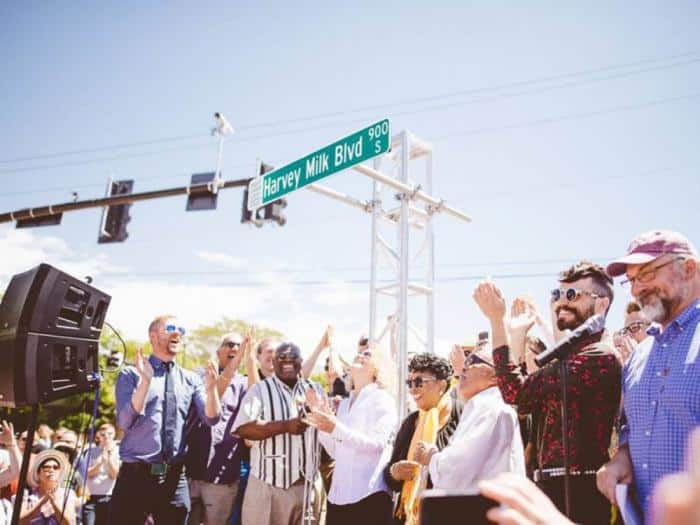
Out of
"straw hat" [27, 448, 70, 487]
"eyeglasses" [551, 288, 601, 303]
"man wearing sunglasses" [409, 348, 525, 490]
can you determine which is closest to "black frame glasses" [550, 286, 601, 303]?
"eyeglasses" [551, 288, 601, 303]

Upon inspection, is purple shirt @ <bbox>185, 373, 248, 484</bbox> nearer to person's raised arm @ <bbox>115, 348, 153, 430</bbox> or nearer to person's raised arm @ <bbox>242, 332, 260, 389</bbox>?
person's raised arm @ <bbox>242, 332, 260, 389</bbox>

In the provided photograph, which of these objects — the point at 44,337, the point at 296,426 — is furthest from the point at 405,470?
the point at 44,337

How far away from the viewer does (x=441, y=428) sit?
4441mm

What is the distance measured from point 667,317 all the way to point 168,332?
4094 millimetres

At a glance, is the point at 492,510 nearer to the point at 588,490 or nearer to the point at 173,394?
the point at 588,490

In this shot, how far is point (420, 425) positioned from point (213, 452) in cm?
220

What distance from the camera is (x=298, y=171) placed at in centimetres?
672

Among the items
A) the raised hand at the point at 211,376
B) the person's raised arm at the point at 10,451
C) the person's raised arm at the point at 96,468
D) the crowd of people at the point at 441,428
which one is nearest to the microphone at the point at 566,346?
the crowd of people at the point at 441,428

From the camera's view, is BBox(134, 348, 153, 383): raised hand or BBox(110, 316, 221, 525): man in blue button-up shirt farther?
BBox(134, 348, 153, 383): raised hand

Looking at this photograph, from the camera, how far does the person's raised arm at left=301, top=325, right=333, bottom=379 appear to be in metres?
6.00

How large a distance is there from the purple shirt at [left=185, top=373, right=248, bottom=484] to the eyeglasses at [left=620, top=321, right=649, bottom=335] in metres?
3.74

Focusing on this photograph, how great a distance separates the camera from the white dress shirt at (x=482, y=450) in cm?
312

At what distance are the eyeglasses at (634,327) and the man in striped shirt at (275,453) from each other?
276cm

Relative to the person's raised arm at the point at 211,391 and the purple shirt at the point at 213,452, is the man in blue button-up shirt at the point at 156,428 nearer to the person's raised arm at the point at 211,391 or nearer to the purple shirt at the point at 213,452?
the person's raised arm at the point at 211,391
